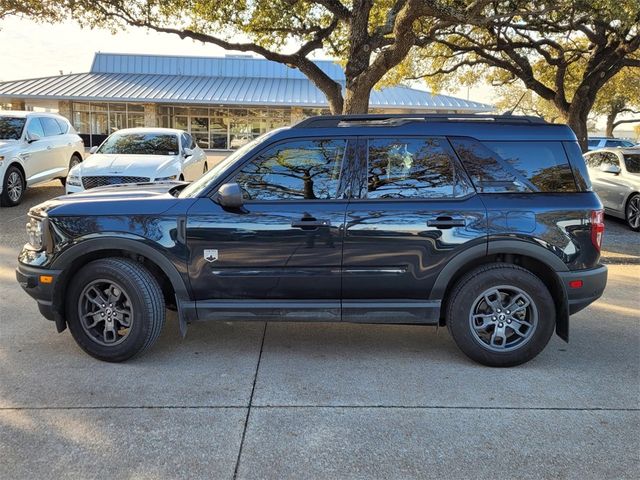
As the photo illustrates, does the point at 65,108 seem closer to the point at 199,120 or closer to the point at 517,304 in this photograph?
the point at 199,120

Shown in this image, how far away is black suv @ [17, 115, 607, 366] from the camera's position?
404cm

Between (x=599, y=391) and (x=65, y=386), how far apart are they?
12.6 feet

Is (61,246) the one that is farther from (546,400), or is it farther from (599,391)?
(599,391)

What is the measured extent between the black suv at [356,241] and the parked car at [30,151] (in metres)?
7.60

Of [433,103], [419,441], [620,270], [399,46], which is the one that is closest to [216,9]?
[399,46]

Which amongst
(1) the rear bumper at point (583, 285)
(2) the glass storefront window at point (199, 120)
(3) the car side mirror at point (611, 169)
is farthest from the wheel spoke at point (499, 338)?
(2) the glass storefront window at point (199, 120)

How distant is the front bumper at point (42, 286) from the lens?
411 cm

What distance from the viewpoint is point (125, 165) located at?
958 cm

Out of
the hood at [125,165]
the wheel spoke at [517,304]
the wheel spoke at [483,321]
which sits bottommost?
the wheel spoke at [483,321]

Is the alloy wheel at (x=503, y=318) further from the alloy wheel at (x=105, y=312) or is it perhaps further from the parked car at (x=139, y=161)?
the parked car at (x=139, y=161)

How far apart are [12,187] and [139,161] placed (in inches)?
121

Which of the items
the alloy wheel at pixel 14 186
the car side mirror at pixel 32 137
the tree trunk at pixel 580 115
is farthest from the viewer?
the tree trunk at pixel 580 115

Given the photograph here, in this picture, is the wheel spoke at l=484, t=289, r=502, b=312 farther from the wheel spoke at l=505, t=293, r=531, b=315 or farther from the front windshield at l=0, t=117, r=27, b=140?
the front windshield at l=0, t=117, r=27, b=140

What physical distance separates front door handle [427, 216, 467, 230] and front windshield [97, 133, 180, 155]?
7.96 m
